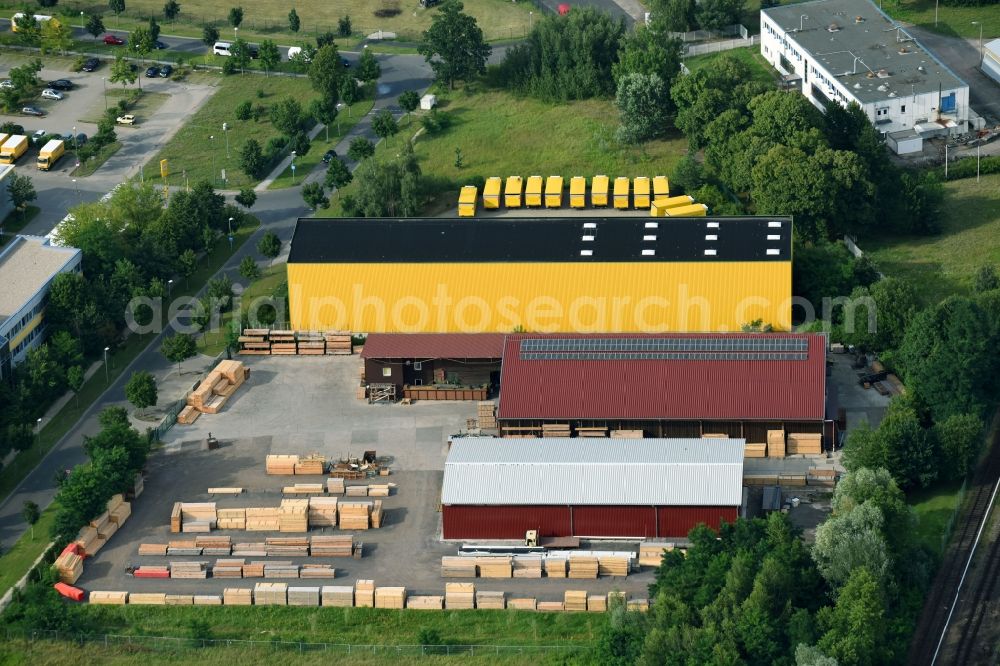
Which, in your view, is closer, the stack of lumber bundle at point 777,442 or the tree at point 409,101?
the stack of lumber bundle at point 777,442

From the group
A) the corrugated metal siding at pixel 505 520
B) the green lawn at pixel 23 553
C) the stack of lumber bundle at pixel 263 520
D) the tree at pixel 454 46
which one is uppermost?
the tree at pixel 454 46

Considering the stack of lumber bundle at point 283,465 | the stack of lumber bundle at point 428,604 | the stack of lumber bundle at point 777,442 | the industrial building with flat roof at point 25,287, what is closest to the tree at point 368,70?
the industrial building with flat roof at point 25,287

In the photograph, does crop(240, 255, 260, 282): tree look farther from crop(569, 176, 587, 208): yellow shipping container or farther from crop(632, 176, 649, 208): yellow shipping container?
crop(632, 176, 649, 208): yellow shipping container

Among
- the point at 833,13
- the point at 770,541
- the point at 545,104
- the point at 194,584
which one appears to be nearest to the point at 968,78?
the point at 833,13

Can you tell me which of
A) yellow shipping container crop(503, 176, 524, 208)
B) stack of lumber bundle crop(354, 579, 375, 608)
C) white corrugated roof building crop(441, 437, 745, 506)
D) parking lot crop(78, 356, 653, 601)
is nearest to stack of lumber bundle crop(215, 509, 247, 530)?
parking lot crop(78, 356, 653, 601)

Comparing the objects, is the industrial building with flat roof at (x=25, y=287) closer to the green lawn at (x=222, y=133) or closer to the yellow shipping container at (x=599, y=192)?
the green lawn at (x=222, y=133)

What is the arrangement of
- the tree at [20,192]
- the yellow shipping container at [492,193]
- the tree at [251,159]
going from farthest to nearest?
the tree at [251,159] → the tree at [20,192] → the yellow shipping container at [492,193]

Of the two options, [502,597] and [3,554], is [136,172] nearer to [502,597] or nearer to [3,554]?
[3,554]
